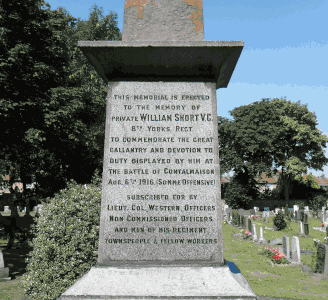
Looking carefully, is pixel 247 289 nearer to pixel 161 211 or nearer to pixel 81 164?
pixel 161 211

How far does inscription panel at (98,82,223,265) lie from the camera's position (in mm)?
3430

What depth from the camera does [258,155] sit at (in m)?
46.8

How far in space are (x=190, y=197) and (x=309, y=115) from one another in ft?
161

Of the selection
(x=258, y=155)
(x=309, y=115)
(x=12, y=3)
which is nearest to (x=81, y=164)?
(x=12, y=3)

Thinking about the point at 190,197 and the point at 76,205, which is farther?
the point at 76,205

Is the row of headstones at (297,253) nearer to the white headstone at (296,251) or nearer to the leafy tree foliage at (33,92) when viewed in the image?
the white headstone at (296,251)

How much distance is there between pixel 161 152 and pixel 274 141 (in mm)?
46046

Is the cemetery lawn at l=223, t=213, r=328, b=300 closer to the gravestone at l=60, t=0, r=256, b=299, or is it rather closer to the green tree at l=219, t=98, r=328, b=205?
the gravestone at l=60, t=0, r=256, b=299

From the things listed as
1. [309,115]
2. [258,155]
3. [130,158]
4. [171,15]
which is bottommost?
[130,158]

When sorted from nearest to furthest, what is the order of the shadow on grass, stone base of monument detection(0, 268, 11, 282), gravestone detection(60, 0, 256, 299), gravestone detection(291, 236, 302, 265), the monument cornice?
gravestone detection(60, 0, 256, 299) < the monument cornice < stone base of monument detection(0, 268, 11, 282) < the shadow on grass < gravestone detection(291, 236, 302, 265)

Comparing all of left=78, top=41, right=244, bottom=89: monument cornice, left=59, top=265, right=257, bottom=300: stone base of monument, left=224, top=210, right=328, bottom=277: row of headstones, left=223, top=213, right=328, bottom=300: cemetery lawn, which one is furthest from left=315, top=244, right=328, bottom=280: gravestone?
left=78, top=41, right=244, bottom=89: monument cornice

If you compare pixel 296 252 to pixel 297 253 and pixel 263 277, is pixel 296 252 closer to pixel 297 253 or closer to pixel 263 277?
pixel 297 253

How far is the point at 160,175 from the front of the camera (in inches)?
141

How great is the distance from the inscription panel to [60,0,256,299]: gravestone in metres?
0.01
